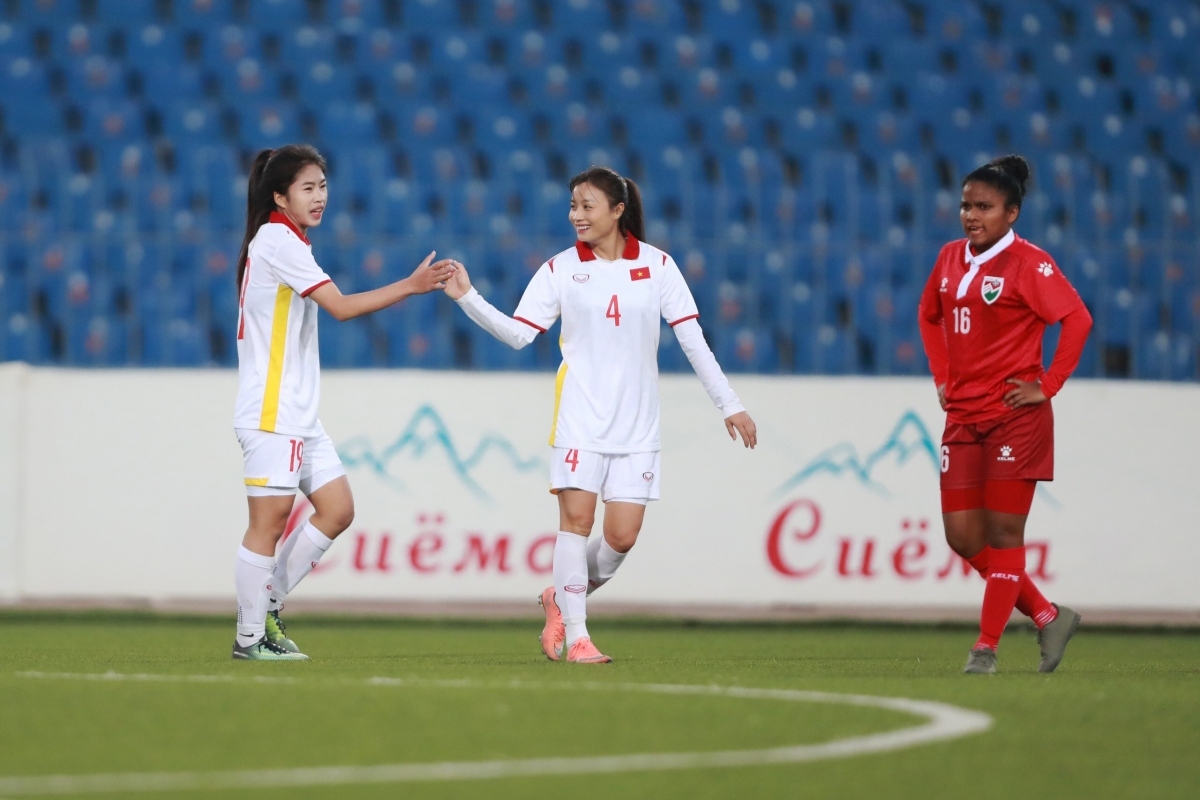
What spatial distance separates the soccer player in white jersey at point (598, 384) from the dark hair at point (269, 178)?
0.72 metres

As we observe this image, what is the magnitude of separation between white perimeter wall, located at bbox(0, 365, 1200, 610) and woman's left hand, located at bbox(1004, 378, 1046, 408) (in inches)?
158

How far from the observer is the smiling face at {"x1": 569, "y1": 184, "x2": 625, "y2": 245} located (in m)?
5.77

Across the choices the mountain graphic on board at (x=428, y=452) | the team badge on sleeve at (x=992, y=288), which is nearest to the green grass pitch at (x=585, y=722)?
the team badge on sleeve at (x=992, y=288)

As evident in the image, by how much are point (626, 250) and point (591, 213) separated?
0.20 m

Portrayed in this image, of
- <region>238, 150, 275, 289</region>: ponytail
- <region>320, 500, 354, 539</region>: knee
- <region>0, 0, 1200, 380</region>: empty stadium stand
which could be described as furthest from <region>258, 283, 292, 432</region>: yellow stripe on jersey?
<region>0, 0, 1200, 380</region>: empty stadium stand

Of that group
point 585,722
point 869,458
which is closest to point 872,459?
point 869,458

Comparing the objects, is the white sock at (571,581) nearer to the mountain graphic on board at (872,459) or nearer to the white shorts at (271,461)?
the white shorts at (271,461)

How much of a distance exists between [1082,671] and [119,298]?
7.06 metres

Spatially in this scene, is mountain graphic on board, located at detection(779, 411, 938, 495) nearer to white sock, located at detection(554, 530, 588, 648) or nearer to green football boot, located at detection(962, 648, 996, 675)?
white sock, located at detection(554, 530, 588, 648)

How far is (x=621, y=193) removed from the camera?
582cm

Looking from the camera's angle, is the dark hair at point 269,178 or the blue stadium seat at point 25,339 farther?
the blue stadium seat at point 25,339

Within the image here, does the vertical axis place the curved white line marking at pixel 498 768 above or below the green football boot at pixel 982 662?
above

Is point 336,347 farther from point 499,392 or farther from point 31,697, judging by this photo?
point 31,697

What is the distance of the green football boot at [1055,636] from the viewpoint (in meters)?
5.46
